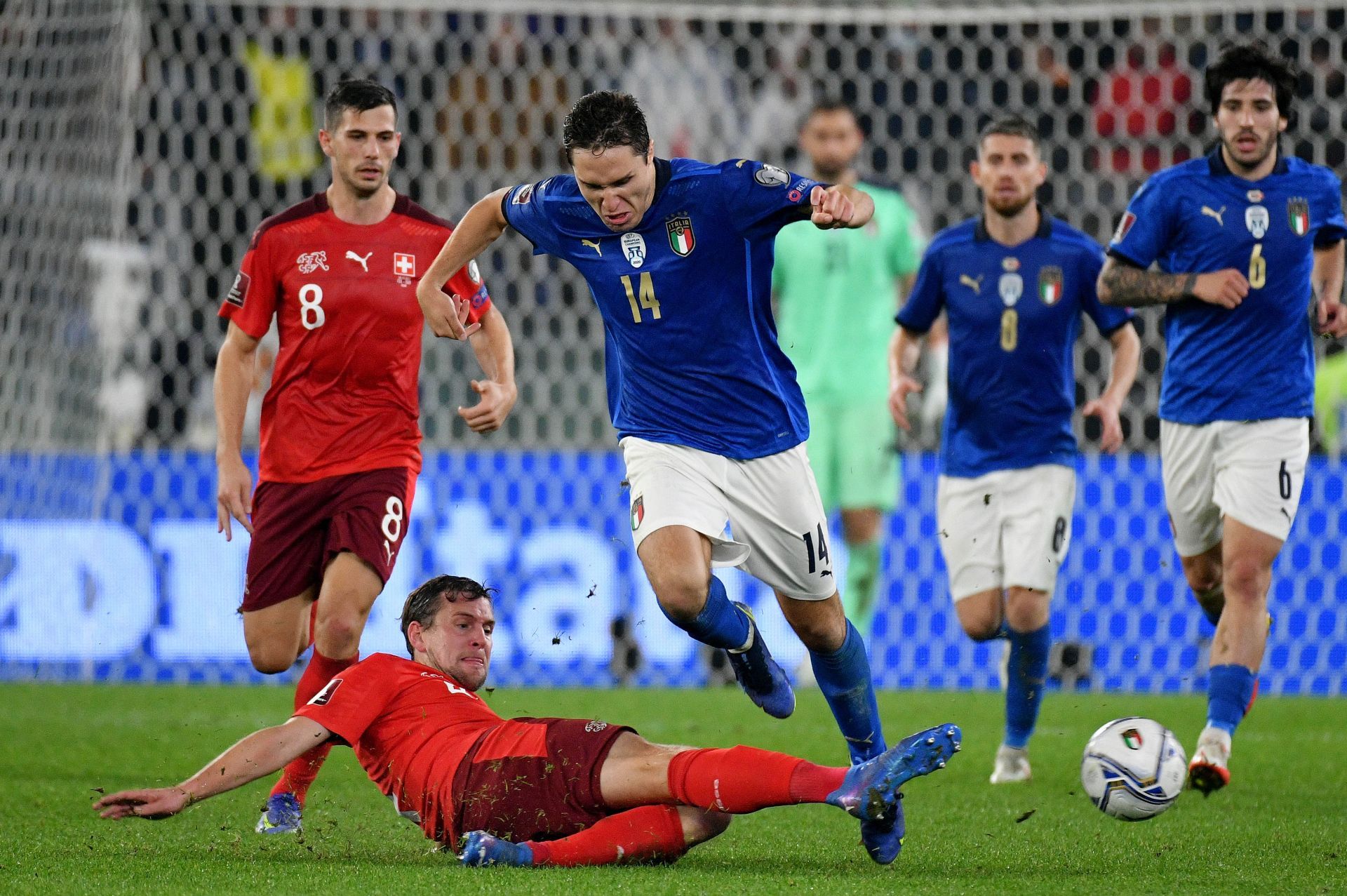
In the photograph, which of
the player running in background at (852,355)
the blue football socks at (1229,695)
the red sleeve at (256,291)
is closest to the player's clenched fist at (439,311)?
the red sleeve at (256,291)

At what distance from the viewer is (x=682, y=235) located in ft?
14.8

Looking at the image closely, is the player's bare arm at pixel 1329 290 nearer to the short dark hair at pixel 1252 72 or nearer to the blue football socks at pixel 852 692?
the short dark hair at pixel 1252 72

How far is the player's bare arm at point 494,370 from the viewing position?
4.77 m

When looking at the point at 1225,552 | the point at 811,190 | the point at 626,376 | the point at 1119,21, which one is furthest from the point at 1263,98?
the point at 1119,21

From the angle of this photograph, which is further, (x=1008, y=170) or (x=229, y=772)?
(x=1008, y=170)

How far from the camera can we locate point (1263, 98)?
18.8 ft

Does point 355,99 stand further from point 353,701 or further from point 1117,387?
point 1117,387

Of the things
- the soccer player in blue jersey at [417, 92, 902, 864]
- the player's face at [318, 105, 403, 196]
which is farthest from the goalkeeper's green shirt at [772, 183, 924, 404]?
the soccer player in blue jersey at [417, 92, 902, 864]

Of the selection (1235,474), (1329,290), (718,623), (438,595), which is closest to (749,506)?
(718,623)

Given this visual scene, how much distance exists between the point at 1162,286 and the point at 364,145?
2654 millimetres

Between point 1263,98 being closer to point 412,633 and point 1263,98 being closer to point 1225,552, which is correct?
point 1225,552

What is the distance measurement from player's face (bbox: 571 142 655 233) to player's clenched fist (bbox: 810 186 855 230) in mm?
480

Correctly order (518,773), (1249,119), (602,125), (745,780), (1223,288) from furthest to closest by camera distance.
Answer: (1249,119) → (1223,288) → (602,125) → (518,773) → (745,780)

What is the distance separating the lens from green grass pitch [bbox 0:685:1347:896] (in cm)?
381
